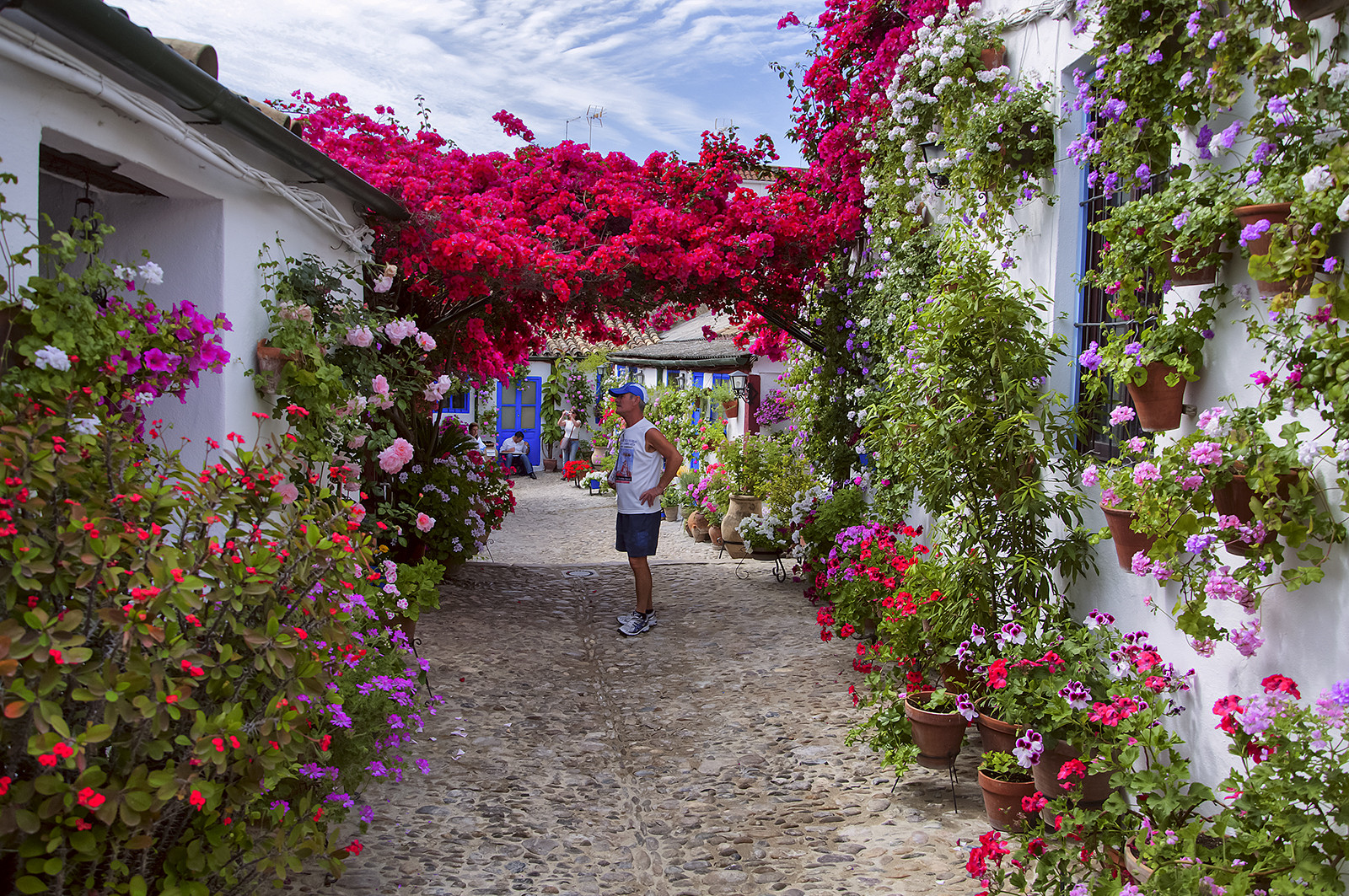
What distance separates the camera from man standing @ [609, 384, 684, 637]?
22.7ft

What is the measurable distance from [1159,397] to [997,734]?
1664 mm

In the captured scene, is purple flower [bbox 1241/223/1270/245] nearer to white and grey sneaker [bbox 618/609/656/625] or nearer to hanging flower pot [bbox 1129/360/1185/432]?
hanging flower pot [bbox 1129/360/1185/432]

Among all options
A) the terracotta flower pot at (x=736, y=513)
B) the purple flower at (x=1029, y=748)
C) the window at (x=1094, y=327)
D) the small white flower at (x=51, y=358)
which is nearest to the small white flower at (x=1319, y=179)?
the window at (x=1094, y=327)

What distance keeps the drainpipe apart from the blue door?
62.6 ft

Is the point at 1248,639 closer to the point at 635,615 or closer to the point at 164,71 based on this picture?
the point at 164,71

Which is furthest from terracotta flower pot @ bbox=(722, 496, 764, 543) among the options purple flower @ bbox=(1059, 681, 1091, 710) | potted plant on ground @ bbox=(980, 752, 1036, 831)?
purple flower @ bbox=(1059, 681, 1091, 710)

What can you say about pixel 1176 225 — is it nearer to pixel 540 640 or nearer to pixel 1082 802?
pixel 1082 802

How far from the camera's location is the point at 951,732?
4258 mm

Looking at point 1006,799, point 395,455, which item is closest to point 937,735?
point 1006,799

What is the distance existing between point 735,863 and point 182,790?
227 centimetres

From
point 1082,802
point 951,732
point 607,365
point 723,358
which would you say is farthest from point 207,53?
point 607,365

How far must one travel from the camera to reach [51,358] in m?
2.67

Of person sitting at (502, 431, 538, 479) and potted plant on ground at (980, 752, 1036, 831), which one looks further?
person sitting at (502, 431, 538, 479)

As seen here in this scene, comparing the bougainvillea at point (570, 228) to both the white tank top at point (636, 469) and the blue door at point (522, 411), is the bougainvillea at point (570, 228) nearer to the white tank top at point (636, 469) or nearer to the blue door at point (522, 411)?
the white tank top at point (636, 469)
